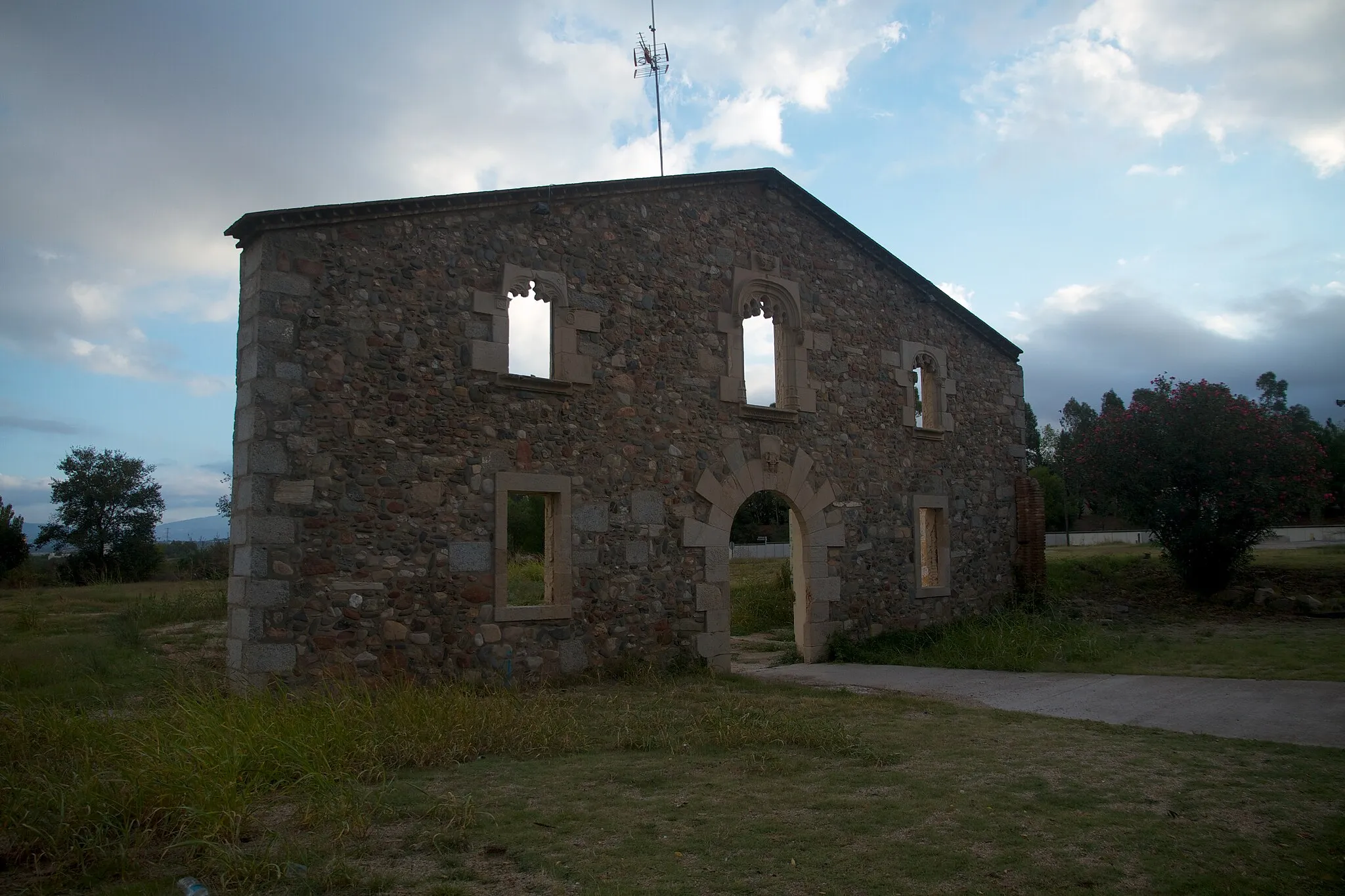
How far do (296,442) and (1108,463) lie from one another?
13.8 metres

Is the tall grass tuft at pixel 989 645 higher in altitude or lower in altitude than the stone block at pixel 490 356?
lower

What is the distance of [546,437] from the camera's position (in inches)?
384

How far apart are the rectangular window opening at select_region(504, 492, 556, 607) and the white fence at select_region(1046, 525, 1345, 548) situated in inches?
674

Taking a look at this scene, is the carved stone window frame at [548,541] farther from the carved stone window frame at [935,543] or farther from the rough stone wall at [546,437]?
the carved stone window frame at [935,543]

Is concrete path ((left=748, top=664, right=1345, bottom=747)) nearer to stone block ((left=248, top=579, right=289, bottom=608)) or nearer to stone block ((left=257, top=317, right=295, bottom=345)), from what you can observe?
stone block ((left=248, top=579, right=289, bottom=608))

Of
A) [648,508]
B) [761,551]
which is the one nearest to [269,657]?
[648,508]

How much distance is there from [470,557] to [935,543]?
7.90 m

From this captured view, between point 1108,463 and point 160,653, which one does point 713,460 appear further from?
point 1108,463

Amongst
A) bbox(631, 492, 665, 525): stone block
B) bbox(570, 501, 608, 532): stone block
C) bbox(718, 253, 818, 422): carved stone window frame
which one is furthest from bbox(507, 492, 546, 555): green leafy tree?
bbox(570, 501, 608, 532): stone block

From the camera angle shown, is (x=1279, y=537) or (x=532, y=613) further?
(x=1279, y=537)

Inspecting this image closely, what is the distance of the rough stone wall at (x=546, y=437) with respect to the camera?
27.0 ft

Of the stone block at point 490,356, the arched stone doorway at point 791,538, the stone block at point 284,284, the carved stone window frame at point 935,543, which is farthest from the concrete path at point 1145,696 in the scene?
the stone block at point 284,284

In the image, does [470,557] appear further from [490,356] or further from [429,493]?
[490,356]

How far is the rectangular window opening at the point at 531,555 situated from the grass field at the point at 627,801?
8.07ft
